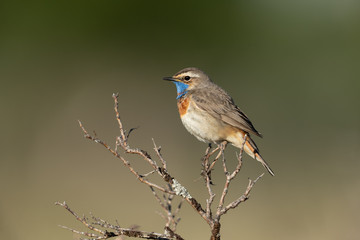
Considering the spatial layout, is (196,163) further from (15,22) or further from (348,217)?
(15,22)

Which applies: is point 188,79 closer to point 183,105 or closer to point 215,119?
point 183,105

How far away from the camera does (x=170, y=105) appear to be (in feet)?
35.6

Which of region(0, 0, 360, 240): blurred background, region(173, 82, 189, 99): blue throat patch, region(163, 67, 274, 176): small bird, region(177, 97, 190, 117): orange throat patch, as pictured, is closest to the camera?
region(163, 67, 274, 176): small bird

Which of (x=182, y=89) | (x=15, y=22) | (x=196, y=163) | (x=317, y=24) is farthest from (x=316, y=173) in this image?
(x=15, y=22)

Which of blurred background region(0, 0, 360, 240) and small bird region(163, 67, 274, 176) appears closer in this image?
small bird region(163, 67, 274, 176)

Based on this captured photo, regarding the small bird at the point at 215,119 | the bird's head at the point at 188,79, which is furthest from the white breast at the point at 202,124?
the bird's head at the point at 188,79

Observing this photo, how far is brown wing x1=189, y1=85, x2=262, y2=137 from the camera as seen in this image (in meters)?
4.91

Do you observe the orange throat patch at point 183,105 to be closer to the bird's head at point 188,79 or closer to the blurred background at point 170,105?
the bird's head at point 188,79

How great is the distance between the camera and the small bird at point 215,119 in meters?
4.89

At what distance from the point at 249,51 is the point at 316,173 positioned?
5686mm

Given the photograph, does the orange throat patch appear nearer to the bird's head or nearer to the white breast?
the white breast

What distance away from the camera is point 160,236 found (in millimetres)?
2535

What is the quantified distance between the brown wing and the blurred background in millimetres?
1536

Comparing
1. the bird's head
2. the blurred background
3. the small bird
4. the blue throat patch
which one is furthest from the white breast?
the blurred background
